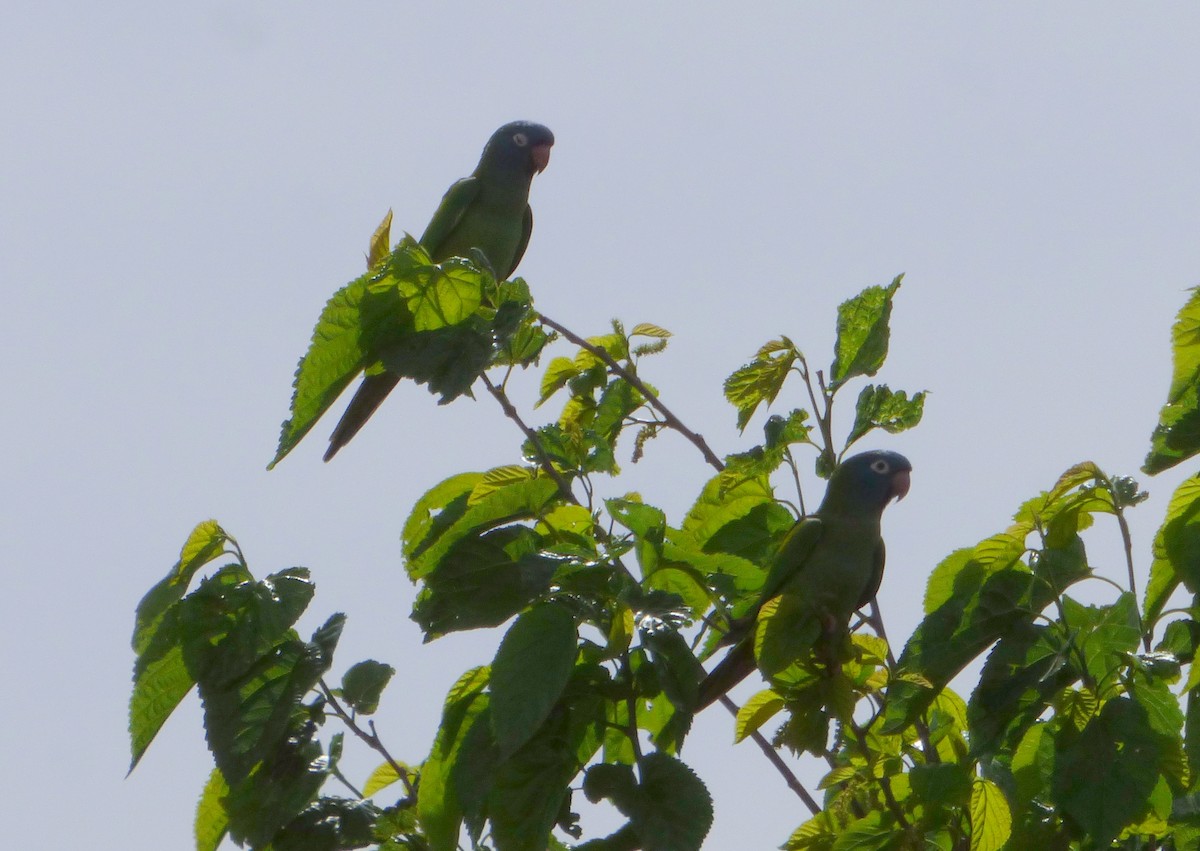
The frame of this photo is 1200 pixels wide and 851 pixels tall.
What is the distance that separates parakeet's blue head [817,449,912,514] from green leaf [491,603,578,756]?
228cm

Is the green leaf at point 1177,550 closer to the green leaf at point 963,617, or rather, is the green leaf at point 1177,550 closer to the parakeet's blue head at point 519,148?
the green leaf at point 963,617

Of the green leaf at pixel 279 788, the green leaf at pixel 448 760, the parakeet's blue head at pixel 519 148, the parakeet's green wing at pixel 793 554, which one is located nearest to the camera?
the green leaf at pixel 448 760

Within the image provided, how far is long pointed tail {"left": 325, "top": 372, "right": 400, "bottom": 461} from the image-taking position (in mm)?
4844

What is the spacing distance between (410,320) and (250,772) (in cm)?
100

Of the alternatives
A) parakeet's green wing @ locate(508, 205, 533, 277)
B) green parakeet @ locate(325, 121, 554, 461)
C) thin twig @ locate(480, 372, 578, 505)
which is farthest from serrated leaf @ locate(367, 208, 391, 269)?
parakeet's green wing @ locate(508, 205, 533, 277)

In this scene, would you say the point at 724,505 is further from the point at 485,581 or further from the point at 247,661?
the point at 247,661

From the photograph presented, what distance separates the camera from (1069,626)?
2.62 metres

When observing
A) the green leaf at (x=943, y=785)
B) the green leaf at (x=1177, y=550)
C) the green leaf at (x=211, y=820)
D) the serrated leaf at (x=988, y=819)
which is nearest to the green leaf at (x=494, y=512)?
the green leaf at (x=211, y=820)

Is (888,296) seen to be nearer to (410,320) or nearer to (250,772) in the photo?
(410,320)

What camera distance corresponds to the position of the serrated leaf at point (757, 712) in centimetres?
285

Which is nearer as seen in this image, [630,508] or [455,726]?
[630,508]

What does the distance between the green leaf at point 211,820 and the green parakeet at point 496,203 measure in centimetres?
348

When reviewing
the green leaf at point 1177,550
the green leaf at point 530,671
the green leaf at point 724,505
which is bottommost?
the green leaf at point 1177,550

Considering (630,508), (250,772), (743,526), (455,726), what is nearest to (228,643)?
(250,772)
